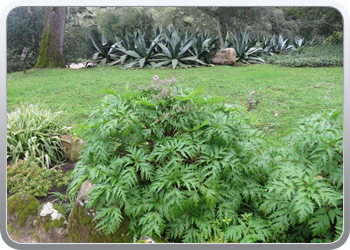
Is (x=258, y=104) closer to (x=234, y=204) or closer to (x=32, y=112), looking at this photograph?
(x=234, y=204)

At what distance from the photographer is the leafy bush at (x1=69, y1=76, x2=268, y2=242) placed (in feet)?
6.53

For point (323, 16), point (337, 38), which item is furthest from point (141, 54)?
point (337, 38)

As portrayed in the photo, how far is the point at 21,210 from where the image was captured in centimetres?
247

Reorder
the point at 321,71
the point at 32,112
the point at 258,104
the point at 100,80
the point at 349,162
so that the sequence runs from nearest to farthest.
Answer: the point at 349,162 → the point at 32,112 → the point at 258,104 → the point at 321,71 → the point at 100,80

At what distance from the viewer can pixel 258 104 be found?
5340 mm

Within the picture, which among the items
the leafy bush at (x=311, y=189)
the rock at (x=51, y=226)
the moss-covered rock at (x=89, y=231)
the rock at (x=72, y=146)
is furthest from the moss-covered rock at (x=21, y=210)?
the leafy bush at (x=311, y=189)

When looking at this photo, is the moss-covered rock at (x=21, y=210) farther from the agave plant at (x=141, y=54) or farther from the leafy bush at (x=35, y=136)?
the agave plant at (x=141, y=54)

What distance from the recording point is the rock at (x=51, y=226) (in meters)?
2.31

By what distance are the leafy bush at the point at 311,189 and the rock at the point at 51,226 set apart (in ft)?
5.42

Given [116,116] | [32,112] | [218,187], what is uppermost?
[116,116]

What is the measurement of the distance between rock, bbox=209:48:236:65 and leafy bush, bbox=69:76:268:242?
25.2 ft

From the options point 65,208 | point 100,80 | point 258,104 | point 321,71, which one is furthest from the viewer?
point 100,80
